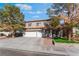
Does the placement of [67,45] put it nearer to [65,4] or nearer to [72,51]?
[72,51]

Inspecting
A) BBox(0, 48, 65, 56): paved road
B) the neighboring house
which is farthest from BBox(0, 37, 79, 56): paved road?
the neighboring house

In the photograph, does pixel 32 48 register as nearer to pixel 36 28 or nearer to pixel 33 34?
pixel 33 34

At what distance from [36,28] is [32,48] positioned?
0.50 m

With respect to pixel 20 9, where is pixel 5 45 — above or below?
below

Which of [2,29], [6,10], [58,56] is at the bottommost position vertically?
[58,56]

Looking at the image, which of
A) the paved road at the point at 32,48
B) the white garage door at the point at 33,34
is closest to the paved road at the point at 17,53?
the paved road at the point at 32,48

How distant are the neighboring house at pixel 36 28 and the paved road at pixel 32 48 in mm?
133

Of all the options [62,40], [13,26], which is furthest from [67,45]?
[13,26]

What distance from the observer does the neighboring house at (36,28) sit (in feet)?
23.2

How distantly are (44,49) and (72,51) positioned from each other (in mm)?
626

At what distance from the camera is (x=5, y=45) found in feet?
23.0

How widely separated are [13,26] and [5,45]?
472mm

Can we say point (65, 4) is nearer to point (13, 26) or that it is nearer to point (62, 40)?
point (62, 40)

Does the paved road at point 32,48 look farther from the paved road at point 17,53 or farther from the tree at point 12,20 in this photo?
the tree at point 12,20
